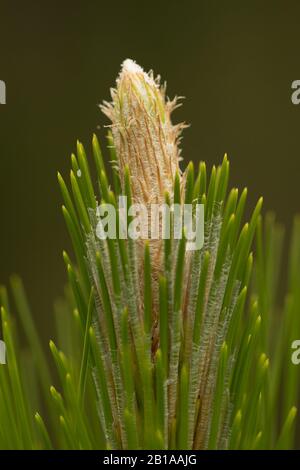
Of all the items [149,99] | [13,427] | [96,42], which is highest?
[96,42]

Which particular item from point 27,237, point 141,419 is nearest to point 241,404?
point 141,419

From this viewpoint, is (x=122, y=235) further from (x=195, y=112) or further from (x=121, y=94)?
(x=195, y=112)

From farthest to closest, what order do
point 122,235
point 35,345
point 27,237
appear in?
point 27,237 < point 35,345 < point 122,235

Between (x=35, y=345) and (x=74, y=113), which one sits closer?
(x=35, y=345)

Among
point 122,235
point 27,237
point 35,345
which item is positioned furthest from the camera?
point 27,237

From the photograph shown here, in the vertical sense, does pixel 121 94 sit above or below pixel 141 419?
above

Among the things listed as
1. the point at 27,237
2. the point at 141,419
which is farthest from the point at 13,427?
the point at 27,237
